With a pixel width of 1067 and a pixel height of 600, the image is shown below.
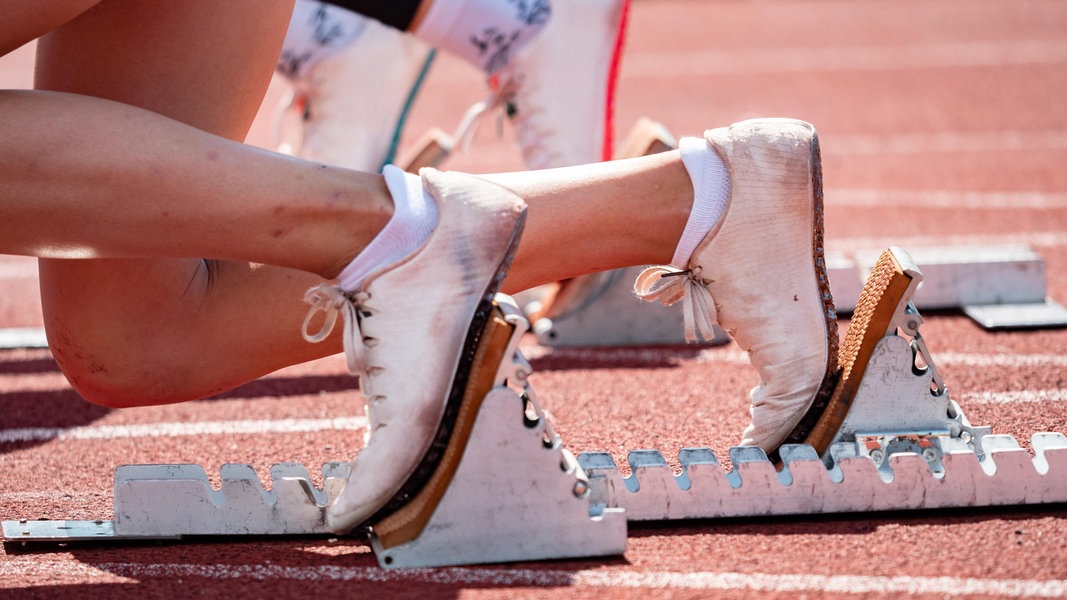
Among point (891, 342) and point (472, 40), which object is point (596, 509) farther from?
point (472, 40)

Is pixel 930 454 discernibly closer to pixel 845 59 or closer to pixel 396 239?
pixel 396 239

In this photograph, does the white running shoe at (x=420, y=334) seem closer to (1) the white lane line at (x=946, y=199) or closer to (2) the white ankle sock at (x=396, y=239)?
(2) the white ankle sock at (x=396, y=239)

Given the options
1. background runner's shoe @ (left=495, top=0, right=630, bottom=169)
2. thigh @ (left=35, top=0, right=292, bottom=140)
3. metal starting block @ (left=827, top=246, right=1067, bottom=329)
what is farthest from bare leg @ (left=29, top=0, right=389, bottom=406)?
metal starting block @ (left=827, top=246, right=1067, bottom=329)

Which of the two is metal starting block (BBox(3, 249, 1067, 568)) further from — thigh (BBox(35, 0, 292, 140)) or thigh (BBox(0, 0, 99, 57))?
thigh (BBox(0, 0, 99, 57))

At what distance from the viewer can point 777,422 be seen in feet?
7.25

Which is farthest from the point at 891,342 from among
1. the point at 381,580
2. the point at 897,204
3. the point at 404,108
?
the point at 897,204

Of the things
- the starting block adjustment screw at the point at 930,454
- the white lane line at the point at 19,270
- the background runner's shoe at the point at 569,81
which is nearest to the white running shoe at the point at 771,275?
the starting block adjustment screw at the point at 930,454

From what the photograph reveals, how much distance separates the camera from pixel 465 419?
193 centimetres

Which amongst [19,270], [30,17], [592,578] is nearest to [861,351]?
[592,578]

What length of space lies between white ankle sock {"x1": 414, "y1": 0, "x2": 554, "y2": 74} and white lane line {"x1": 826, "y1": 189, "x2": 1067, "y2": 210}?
6.29ft

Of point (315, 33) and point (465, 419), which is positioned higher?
point (315, 33)

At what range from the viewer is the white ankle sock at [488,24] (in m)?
3.38

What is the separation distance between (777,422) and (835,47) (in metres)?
6.74

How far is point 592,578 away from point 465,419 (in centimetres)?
28
